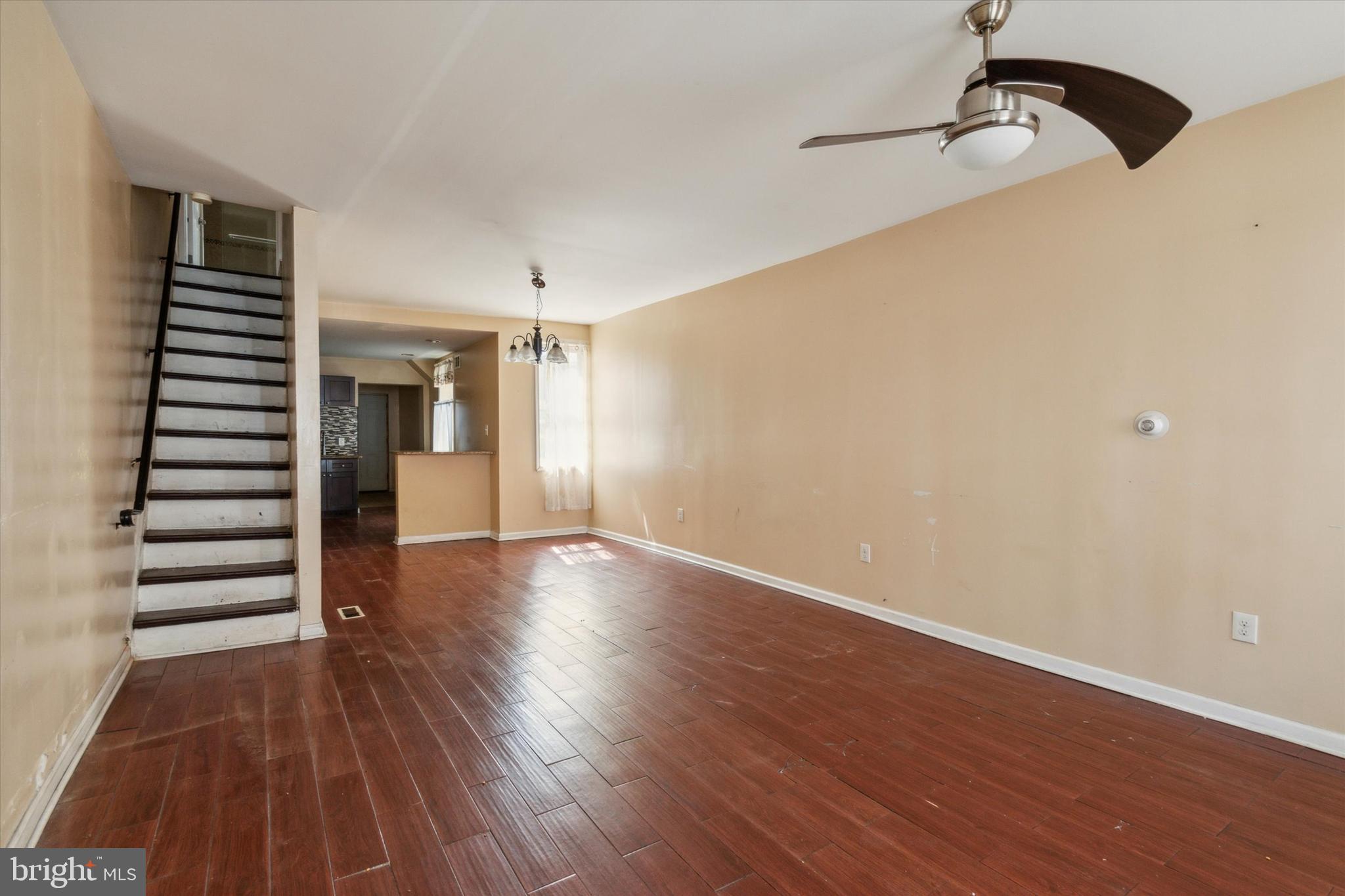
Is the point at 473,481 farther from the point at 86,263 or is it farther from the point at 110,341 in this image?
the point at 86,263

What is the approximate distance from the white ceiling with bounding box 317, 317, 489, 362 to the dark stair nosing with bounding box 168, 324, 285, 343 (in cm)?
82

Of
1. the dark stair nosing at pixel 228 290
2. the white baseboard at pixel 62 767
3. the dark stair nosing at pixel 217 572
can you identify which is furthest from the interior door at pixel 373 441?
the white baseboard at pixel 62 767

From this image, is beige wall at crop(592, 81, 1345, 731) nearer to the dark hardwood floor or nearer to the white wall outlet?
the white wall outlet

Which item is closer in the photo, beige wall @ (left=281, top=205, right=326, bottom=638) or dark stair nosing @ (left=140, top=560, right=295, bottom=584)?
dark stair nosing @ (left=140, top=560, right=295, bottom=584)

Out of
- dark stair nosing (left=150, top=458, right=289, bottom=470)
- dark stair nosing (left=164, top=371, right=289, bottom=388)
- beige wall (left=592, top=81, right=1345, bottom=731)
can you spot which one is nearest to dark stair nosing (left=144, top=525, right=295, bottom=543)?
dark stair nosing (left=150, top=458, right=289, bottom=470)

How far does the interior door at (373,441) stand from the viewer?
11.8 meters

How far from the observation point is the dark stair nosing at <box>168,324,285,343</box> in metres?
4.56

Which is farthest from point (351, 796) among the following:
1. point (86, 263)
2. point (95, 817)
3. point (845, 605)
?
point (845, 605)

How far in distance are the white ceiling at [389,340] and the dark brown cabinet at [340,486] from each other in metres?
1.68

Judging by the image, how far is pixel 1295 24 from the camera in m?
2.02

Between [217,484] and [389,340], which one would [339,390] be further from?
[217,484]

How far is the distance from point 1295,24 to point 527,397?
638cm

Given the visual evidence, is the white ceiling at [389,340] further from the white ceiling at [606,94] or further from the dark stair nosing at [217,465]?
the white ceiling at [606,94]

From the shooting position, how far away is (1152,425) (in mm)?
2773
